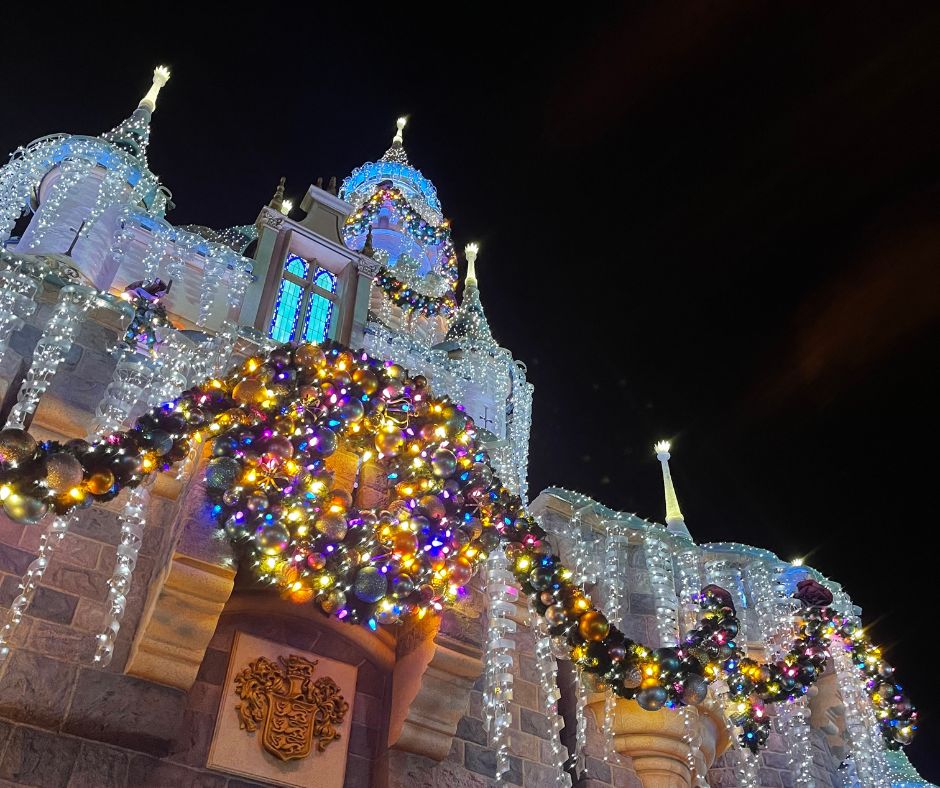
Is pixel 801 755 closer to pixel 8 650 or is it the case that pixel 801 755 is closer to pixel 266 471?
pixel 266 471

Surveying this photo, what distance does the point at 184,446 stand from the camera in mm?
7102

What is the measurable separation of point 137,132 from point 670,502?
38.5 feet

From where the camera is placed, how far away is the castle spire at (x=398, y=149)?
85.1 feet

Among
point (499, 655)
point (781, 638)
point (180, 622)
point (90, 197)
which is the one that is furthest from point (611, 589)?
point (90, 197)

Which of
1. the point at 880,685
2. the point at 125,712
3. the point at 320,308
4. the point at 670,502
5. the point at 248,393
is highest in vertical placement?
the point at 320,308

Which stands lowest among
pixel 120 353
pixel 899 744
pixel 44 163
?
pixel 899 744

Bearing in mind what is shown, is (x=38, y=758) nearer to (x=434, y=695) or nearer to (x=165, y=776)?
(x=165, y=776)

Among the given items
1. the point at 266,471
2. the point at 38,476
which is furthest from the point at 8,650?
the point at 266,471

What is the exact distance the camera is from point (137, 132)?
13703 millimetres

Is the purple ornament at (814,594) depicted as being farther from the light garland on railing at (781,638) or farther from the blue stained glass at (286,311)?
the blue stained glass at (286,311)

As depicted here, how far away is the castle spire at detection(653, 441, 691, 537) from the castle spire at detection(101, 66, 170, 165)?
11.0 meters

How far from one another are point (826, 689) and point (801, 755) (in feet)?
4.41

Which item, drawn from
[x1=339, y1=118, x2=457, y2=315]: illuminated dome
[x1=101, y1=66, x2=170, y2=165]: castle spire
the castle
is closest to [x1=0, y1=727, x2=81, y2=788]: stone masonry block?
the castle

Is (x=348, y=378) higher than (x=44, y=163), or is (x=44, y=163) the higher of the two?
(x=44, y=163)
